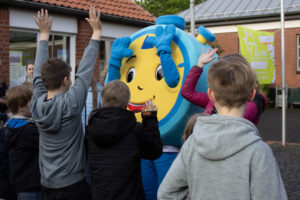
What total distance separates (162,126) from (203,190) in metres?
1.83

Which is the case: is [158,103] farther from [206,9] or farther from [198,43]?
[206,9]

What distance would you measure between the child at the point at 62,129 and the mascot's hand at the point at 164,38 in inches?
31.2

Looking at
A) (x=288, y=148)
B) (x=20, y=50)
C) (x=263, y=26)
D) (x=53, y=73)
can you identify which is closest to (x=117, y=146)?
(x=53, y=73)

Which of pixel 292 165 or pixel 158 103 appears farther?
pixel 292 165

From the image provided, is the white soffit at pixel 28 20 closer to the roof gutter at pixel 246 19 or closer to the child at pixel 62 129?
the child at pixel 62 129

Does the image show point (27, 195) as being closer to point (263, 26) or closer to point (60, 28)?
point (60, 28)

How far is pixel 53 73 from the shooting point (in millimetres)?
2633

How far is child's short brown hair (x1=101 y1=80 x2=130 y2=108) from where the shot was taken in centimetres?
254

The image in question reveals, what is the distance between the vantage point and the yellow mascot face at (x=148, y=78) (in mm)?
3445

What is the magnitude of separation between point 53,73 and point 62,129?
1.33 ft

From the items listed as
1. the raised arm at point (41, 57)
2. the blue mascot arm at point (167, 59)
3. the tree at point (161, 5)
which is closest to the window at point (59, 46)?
the blue mascot arm at point (167, 59)

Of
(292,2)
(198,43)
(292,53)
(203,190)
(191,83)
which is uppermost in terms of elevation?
(292,2)

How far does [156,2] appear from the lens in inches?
1379

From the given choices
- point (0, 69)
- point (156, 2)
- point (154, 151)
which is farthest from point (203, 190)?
point (156, 2)
